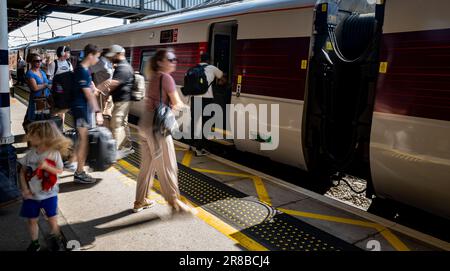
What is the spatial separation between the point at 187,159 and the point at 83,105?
2.09 m

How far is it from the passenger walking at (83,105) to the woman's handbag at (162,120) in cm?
134

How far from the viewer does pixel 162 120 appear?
12.4 feet

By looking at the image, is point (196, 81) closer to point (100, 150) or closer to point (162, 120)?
point (100, 150)

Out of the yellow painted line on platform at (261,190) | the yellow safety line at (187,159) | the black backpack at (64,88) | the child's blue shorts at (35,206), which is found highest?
the black backpack at (64,88)

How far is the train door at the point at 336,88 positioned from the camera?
475 centimetres

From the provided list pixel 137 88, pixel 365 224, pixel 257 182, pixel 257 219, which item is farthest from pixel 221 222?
pixel 137 88

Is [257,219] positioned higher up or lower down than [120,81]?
lower down

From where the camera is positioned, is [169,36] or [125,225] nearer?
[125,225]

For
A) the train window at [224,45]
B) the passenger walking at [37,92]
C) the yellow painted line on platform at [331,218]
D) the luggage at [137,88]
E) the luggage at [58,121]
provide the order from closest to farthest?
the yellow painted line on platform at [331,218] → the luggage at [137,88] → the passenger walking at [37,92] → the luggage at [58,121] → the train window at [224,45]

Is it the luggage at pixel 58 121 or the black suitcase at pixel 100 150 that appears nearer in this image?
the black suitcase at pixel 100 150

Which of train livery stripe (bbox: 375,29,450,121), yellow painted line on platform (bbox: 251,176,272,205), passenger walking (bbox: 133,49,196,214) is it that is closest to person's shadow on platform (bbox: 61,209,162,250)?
Answer: passenger walking (bbox: 133,49,196,214)

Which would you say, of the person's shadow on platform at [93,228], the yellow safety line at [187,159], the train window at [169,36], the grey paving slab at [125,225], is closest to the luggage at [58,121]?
the grey paving slab at [125,225]

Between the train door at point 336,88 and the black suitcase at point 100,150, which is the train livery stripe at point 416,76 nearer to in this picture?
the train door at point 336,88
